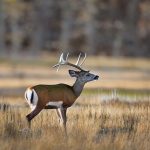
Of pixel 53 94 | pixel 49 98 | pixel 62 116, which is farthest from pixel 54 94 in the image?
pixel 62 116

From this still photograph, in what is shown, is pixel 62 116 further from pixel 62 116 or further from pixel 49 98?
pixel 49 98

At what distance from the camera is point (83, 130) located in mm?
14898

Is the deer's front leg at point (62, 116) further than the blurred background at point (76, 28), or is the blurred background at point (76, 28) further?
the blurred background at point (76, 28)

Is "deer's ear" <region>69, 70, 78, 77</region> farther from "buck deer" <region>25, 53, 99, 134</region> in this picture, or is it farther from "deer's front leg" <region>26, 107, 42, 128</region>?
"deer's front leg" <region>26, 107, 42, 128</region>

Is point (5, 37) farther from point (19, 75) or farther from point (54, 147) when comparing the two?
point (54, 147)

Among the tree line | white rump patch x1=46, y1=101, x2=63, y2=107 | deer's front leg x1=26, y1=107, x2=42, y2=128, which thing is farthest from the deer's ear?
the tree line

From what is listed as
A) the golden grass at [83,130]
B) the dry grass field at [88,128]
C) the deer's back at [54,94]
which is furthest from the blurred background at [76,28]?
the deer's back at [54,94]

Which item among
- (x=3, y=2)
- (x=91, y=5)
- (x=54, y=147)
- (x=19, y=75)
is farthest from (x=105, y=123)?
(x=91, y=5)

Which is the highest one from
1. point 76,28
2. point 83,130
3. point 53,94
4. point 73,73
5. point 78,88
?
point 76,28

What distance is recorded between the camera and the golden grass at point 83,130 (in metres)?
13.8

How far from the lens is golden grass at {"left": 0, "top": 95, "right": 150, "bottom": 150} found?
544 inches

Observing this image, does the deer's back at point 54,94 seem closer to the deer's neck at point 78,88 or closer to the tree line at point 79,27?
the deer's neck at point 78,88

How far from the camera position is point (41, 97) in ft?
49.8

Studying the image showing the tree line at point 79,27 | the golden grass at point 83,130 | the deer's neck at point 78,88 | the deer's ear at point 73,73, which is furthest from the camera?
the tree line at point 79,27
